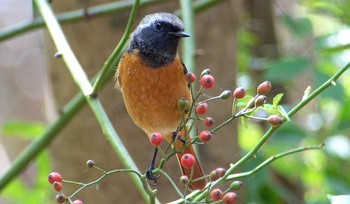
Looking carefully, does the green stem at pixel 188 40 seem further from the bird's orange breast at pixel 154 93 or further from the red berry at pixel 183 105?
the red berry at pixel 183 105

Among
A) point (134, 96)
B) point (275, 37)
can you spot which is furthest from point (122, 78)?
point (275, 37)

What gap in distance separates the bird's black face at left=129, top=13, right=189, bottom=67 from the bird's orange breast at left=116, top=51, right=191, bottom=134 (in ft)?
0.13

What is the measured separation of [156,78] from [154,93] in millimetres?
74

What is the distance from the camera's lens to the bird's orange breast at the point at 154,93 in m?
2.50

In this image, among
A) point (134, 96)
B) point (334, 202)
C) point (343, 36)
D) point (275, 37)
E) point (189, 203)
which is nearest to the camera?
point (189, 203)

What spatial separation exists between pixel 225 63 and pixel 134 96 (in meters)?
1.38

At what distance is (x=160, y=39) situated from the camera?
267 centimetres

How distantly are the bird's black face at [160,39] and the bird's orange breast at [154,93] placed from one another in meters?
0.04

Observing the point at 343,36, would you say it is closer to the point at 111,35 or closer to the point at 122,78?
the point at 111,35

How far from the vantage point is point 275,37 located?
17.9 feet

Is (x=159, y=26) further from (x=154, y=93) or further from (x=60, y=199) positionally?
(x=60, y=199)

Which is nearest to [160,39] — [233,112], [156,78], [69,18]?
[156,78]

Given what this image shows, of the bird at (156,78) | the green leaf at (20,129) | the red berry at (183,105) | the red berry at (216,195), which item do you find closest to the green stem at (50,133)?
the bird at (156,78)

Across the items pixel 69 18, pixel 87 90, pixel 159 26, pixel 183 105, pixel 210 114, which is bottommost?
pixel 210 114
